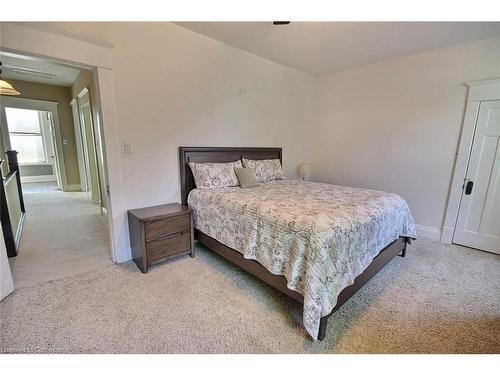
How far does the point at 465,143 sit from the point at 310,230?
114 inches

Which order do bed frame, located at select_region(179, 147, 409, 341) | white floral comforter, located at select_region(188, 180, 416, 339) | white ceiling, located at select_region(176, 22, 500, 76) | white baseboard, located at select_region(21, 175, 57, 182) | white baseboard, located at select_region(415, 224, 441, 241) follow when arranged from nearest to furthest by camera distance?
1. white floral comforter, located at select_region(188, 180, 416, 339)
2. bed frame, located at select_region(179, 147, 409, 341)
3. white ceiling, located at select_region(176, 22, 500, 76)
4. white baseboard, located at select_region(415, 224, 441, 241)
5. white baseboard, located at select_region(21, 175, 57, 182)

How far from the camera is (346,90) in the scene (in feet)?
13.2

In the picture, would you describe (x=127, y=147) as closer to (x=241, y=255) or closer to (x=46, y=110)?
(x=241, y=255)

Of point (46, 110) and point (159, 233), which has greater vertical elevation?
point (46, 110)

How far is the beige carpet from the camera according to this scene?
4.89 ft

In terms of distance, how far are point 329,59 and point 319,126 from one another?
1.24 m

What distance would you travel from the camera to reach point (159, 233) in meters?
2.38

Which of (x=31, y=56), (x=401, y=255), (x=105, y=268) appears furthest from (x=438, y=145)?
(x=31, y=56)

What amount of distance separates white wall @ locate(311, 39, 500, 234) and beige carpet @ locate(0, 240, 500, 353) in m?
1.38

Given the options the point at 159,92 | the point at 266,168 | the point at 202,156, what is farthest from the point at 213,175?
the point at 159,92

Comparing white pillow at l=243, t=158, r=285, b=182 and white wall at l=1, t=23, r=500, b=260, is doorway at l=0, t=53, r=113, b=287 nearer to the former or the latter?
white wall at l=1, t=23, r=500, b=260

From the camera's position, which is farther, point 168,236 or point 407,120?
point 407,120

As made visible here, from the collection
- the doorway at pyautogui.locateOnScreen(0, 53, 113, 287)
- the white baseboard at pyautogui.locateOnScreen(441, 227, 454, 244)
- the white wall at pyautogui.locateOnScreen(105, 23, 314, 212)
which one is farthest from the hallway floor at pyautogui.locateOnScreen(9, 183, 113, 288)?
the white baseboard at pyautogui.locateOnScreen(441, 227, 454, 244)

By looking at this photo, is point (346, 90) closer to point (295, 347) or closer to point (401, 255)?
point (401, 255)
